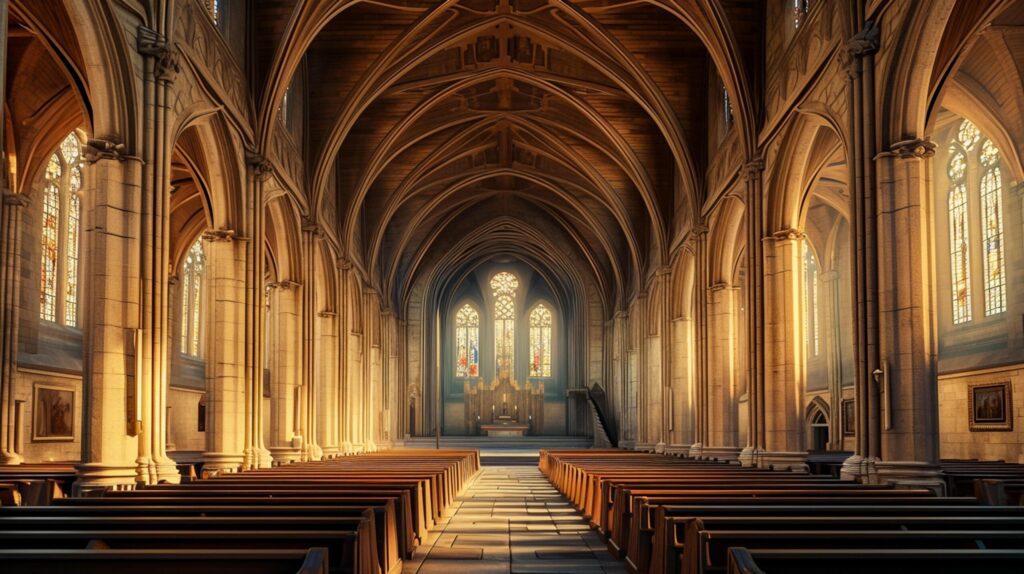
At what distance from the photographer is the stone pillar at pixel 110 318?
13445 millimetres

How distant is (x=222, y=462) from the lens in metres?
18.9

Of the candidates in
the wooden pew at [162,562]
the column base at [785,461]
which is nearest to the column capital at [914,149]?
the column base at [785,461]

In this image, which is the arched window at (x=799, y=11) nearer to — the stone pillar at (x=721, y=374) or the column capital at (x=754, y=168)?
the column capital at (x=754, y=168)

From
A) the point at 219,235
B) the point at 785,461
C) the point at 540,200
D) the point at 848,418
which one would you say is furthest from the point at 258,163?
the point at 540,200

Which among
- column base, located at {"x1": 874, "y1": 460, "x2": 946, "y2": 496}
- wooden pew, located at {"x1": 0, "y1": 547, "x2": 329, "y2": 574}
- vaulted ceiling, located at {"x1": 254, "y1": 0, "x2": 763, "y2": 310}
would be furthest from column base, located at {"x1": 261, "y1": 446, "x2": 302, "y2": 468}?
wooden pew, located at {"x1": 0, "y1": 547, "x2": 329, "y2": 574}

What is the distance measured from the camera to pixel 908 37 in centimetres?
1345

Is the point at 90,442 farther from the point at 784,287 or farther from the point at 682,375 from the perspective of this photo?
the point at 682,375

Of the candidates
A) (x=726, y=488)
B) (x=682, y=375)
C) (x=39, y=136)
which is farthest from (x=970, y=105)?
(x=39, y=136)

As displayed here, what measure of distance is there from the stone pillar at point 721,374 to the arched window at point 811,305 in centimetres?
913

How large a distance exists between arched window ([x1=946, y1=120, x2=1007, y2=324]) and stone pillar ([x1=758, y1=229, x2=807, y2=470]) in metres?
6.78

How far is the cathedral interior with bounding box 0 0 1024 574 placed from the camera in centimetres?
868

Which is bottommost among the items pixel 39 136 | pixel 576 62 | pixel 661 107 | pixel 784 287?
pixel 784 287

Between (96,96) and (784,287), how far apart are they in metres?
13.2

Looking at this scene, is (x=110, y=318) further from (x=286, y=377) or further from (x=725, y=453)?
(x=725, y=453)
